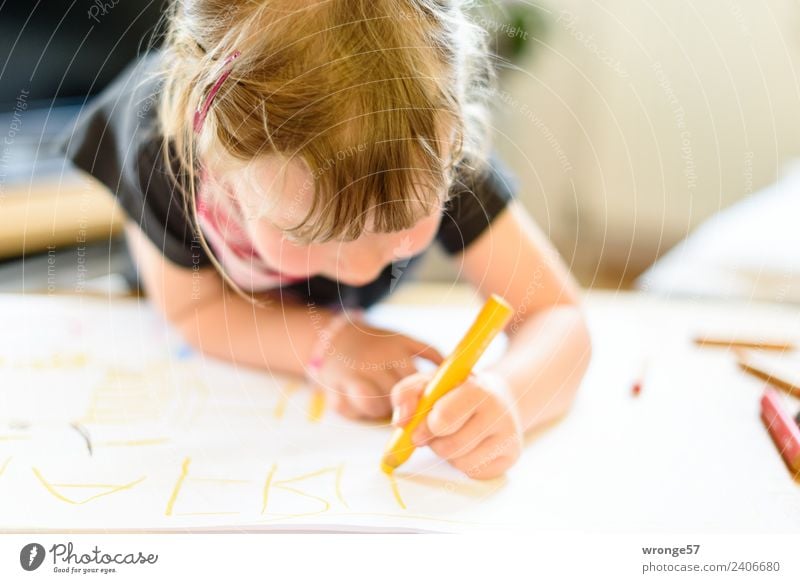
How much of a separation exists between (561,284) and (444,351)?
73 millimetres

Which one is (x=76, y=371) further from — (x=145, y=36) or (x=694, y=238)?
(x=694, y=238)

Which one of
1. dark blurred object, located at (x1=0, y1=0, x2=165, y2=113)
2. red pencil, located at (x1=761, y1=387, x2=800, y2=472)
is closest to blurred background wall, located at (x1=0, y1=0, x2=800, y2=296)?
dark blurred object, located at (x1=0, y1=0, x2=165, y2=113)

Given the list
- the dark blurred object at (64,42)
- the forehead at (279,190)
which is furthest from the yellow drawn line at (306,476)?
the dark blurred object at (64,42)

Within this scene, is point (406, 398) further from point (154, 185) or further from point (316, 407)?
Result: point (154, 185)

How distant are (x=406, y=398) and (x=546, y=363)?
0.08 metres

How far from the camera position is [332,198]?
0.96ft

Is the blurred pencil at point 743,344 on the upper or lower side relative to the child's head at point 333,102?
lower

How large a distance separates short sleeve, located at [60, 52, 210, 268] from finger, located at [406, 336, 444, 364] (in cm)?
12

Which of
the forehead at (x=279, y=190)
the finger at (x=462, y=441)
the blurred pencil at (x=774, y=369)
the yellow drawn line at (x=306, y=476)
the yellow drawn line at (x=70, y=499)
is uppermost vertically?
the forehead at (x=279, y=190)

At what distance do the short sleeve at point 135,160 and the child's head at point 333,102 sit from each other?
8cm

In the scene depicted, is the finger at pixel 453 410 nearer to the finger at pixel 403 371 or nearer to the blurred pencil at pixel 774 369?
the finger at pixel 403 371

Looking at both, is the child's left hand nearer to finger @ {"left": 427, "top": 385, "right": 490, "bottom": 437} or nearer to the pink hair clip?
finger @ {"left": 427, "top": 385, "right": 490, "bottom": 437}

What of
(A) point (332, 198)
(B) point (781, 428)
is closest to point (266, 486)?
(A) point (332, 198)

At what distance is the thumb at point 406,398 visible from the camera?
34cm
